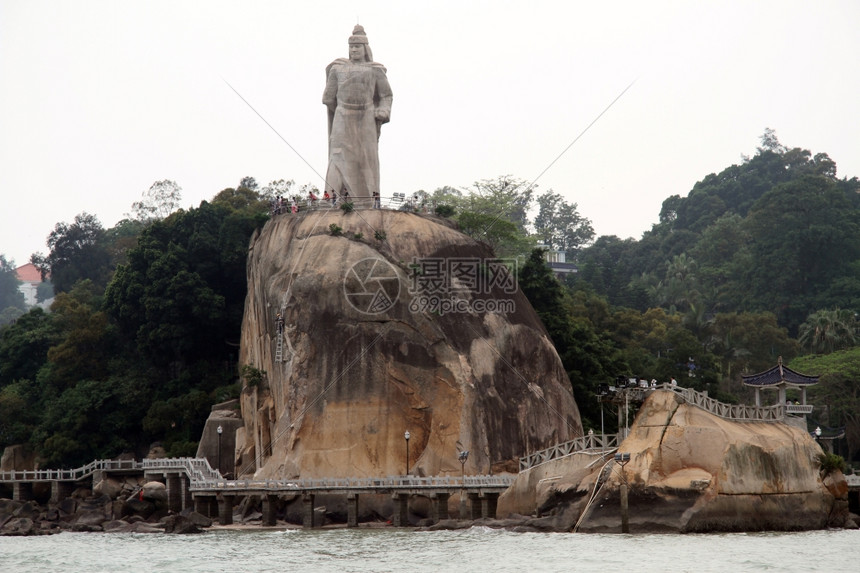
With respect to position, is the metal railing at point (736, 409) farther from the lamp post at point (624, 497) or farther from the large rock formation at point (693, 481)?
the lamp post at point (624, 497)

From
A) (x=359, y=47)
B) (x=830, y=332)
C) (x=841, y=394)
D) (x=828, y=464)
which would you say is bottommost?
(x=828, y=464)

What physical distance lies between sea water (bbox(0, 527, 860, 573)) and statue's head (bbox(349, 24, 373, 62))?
93.0ft

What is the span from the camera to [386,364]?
A: 60.2 metres

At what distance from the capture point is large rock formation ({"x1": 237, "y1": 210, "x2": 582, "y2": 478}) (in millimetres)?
59031

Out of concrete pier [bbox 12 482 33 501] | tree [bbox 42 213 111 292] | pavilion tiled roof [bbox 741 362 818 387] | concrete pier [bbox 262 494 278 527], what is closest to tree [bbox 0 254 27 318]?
tree [bbox 42 213 111 292]

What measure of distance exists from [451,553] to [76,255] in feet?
209

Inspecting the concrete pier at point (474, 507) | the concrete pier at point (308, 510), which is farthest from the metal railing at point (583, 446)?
the concrete pier at point (308, 510)

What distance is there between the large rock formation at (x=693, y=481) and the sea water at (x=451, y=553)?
860 millimetres

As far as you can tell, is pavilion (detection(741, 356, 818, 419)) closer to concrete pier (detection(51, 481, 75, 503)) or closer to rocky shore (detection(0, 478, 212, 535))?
rocky shore (detection(0, 478, 212, 535))

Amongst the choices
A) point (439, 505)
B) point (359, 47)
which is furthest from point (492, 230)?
point (439, 505)

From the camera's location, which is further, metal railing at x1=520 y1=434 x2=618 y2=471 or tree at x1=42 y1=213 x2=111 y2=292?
tree at x1=42 y1=213 x2=111 y2=292

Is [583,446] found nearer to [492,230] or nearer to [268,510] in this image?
[268,510]

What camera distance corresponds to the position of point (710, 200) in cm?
12762

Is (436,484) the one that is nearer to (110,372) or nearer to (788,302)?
(110,372)
